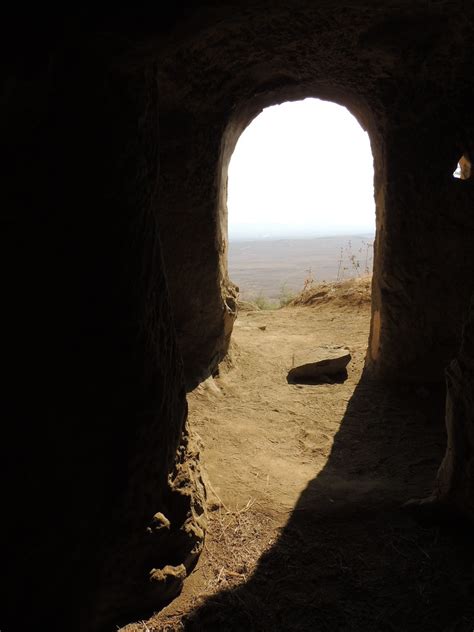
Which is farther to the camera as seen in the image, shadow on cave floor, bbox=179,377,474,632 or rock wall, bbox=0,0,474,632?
shadow on cave floor, bbox=179,377,474,632

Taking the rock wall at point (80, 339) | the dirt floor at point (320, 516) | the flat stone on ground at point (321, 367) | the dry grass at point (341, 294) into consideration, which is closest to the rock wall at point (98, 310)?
the rock wall at point (80, 339)

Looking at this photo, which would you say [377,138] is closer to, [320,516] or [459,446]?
[459,446]

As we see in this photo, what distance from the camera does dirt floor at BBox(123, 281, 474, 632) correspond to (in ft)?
5.41

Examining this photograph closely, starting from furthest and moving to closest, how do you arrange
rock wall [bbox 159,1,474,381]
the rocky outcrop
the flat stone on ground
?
the flat stone on ground, rock wall [bbox 159,1,474,381], the rocky outcrop

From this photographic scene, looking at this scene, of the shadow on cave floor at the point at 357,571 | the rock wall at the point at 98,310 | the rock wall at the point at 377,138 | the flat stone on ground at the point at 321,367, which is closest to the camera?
the rock wall at the point at 98,310

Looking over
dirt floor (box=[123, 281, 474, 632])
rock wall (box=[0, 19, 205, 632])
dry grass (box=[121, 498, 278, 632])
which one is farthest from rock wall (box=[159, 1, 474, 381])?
dry grass (box=[121, 498, 278, 632])

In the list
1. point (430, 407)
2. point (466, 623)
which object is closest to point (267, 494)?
point (466, 623)

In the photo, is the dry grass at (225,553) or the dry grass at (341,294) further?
the dry grass at (341,294)

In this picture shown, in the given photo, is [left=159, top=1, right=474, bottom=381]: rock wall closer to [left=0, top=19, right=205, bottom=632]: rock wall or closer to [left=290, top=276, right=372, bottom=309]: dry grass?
[left=0, top=19, right=205, bottom=632]: rock wall

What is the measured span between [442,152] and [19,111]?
2608 mm

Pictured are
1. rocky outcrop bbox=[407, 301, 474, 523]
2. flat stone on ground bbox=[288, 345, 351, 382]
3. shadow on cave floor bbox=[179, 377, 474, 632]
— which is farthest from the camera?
flat stone on ground bbox=[288, 345, 351, 382]

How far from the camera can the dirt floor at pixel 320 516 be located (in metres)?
1.65

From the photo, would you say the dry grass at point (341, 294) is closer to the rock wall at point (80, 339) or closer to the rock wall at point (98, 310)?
the rock wall at point (98, 310)

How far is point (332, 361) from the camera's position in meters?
4.06
